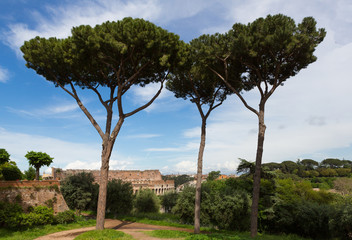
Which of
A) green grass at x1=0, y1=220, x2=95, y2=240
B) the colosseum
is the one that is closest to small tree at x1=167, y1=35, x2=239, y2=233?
green grass at x1=0, y1=220, x2=95, y2=240

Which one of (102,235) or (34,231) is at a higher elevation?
(102,235)

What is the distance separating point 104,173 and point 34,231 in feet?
19.5

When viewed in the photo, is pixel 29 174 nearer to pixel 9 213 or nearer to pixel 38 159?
pixel 38 159

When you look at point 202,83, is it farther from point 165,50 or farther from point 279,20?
point 279,20

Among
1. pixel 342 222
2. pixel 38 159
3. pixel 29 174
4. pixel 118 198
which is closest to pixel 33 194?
pixel 38 159

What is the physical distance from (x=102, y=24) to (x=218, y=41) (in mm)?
6367

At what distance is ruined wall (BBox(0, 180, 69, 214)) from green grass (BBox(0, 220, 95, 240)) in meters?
2.34

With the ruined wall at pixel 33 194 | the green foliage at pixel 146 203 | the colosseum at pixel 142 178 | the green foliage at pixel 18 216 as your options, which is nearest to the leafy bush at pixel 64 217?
the green foliage at pixel 18 216

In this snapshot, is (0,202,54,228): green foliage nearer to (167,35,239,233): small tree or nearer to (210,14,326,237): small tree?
(167,35,239,233): small tree

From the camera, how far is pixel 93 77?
15.7 m

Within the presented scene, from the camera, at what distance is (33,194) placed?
56.0 feet

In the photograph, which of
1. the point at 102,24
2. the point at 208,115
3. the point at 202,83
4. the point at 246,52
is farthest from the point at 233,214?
the point at 102,24

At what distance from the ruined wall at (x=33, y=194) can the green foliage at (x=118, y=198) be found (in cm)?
371

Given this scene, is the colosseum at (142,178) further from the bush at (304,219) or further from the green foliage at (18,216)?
the bush at (304,219)
